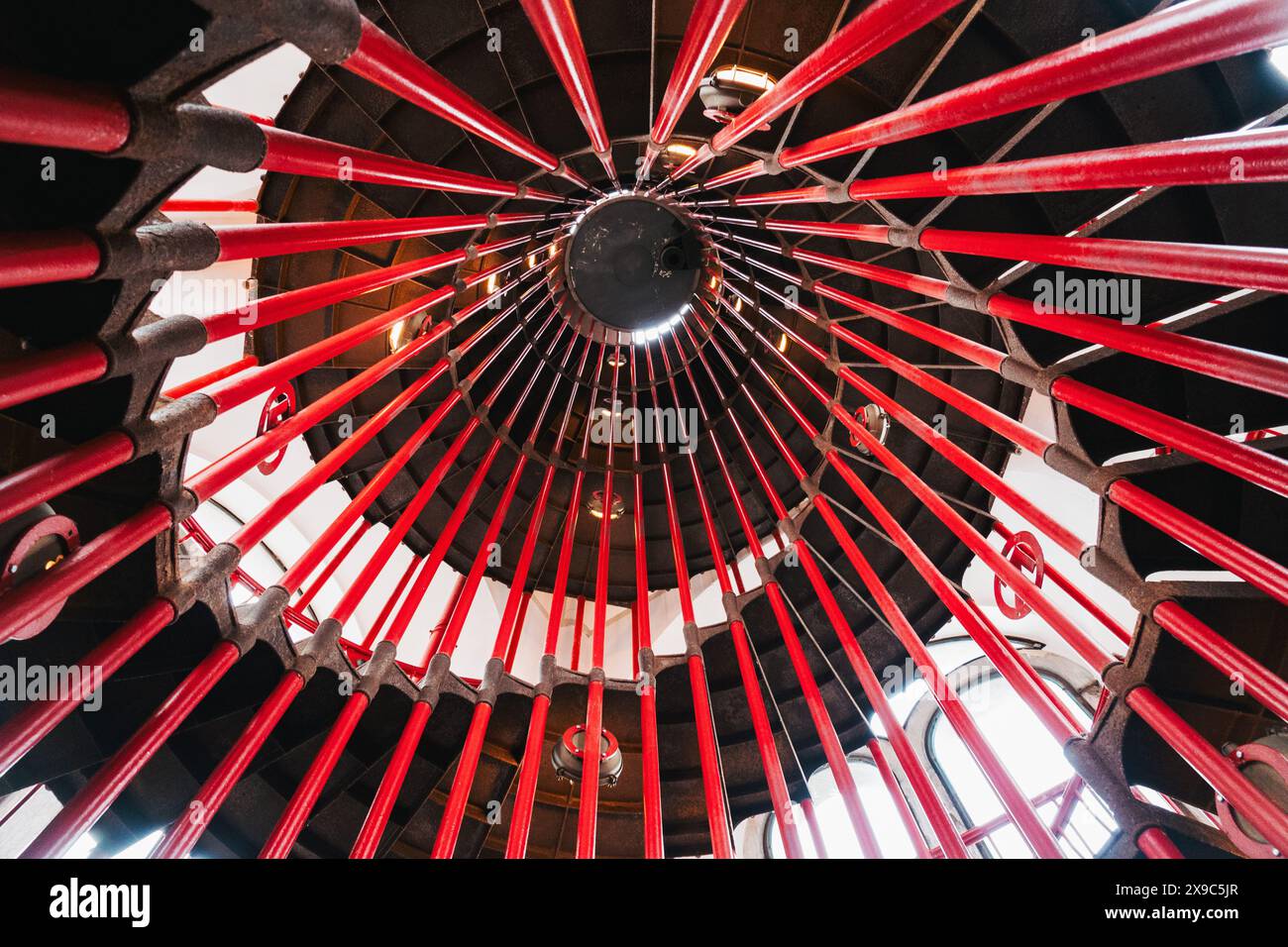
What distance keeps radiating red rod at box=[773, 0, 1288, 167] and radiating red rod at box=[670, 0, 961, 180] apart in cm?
89

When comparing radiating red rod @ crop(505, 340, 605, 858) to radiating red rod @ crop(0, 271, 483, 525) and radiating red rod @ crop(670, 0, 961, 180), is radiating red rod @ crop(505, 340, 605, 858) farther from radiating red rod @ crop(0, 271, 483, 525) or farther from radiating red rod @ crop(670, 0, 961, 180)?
radiating red rod @ crop(670, 0, 961, 180)

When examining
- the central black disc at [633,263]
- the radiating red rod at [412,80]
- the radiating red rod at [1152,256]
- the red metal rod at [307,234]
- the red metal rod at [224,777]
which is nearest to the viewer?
the radiating red rod at [1152,256]

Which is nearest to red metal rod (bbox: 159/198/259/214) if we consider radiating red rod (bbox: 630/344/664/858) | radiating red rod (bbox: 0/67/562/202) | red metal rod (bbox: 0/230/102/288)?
radiating red rod (bbox: 630/344/664/858)

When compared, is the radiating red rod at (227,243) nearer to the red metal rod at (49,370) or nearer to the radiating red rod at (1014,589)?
the red metal rod at (49,370)

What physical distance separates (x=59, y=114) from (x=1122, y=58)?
8478mm

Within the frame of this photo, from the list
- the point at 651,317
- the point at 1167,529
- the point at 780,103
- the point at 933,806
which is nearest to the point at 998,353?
the point at 1167,529

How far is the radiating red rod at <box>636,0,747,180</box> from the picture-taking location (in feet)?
27.9

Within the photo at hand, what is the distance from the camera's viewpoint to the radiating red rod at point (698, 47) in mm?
8492

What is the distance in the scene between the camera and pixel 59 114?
5109 mm

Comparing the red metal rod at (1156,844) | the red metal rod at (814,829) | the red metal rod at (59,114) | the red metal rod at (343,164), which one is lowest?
the red metal rod at (814,829)

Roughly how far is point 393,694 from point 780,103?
11.0m

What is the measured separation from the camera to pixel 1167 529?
8500 millimetres

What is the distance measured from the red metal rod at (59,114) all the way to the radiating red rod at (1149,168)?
8434 millimetres

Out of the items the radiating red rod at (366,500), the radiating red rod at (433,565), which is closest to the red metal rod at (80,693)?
the radiating red rod at (366,500)
